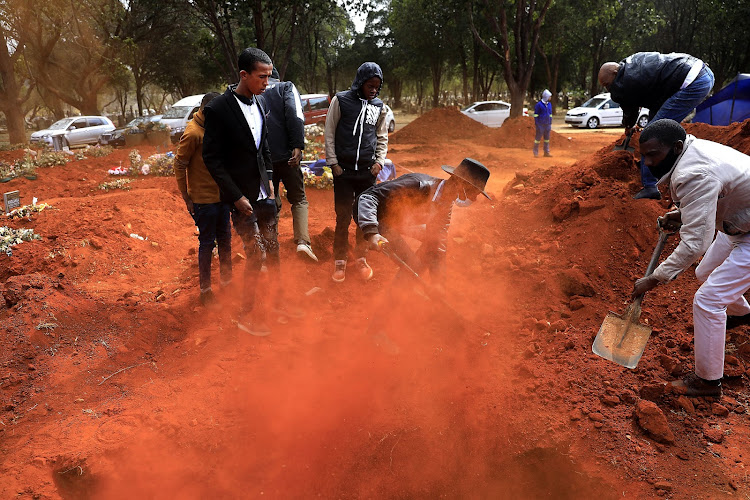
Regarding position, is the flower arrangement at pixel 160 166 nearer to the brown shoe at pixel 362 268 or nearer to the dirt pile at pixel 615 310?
the brown shoe at pixel 362 268

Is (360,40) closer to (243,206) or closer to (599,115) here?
(599,115)

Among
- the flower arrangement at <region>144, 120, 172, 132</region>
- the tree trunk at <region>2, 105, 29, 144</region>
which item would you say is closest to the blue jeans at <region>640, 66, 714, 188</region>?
the flower arrangement at <region>144, 120, 172, 132</region>

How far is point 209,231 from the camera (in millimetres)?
3848

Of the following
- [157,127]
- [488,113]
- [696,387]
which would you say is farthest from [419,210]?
[488,113]

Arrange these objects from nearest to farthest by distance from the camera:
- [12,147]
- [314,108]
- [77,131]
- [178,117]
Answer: [12,147] < [178,117] < [77,131] < [314,108]

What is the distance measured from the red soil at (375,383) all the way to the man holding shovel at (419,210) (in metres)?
0.35

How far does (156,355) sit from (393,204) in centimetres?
223

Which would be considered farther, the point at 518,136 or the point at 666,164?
the point at 518,136

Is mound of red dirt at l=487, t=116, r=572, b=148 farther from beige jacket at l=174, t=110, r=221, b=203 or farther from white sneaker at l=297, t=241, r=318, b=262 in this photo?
beige jacket at l=174, t=110, r=221, b=203

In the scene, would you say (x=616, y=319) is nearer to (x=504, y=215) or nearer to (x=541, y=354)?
(x=541, y=354)

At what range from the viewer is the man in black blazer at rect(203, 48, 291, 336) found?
127 inches

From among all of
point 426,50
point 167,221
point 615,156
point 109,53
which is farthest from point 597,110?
point 109,53

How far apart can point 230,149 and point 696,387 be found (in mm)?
3485

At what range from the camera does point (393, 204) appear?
3.26 m
